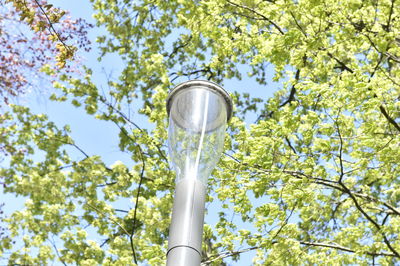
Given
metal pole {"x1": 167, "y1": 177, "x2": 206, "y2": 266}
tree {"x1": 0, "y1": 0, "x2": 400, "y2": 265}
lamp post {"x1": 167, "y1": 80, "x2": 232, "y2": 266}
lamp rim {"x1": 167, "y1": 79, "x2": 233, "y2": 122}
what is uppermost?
tree {"x1": 0, "y1": 0, "x2": 400, "y2": 265}

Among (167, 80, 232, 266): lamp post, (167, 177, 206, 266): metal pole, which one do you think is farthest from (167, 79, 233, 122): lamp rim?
(167, 177, 206, 266): metal pole

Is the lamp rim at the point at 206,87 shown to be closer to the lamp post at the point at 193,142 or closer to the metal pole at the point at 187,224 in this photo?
the lamp post at the point at 193,142

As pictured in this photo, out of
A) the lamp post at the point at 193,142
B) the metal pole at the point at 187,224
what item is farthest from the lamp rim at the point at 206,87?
the metal pole at the point at 187,224

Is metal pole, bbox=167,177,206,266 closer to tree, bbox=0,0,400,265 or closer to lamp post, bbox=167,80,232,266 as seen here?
lamp post, bbox=167,80,232,266

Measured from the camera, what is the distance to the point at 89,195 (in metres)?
10.2

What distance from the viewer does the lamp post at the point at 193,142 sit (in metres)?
2.85

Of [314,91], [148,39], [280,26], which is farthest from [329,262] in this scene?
[148,39]

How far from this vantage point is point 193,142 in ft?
10.4

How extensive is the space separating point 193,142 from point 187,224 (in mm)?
561

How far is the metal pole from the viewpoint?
268 cm

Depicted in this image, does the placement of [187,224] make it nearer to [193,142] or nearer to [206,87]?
[193,142]

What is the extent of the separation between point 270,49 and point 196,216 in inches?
195

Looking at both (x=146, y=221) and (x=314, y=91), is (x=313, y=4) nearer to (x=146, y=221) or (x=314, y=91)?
(x=314, y=91)

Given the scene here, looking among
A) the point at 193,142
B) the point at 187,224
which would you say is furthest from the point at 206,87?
the point at 187,224
